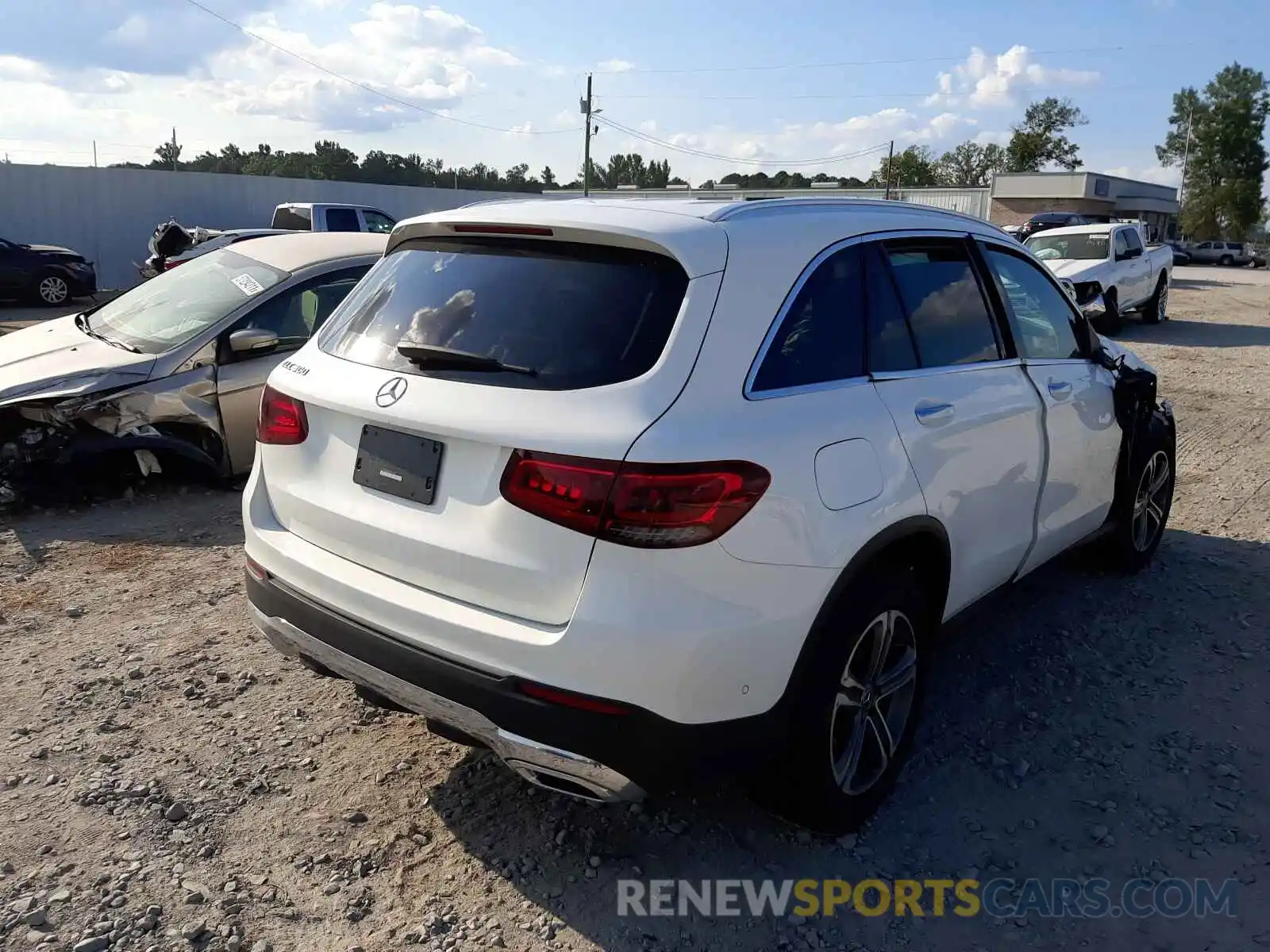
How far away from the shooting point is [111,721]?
365 cm

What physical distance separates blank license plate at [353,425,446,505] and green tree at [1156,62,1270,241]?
97.7m

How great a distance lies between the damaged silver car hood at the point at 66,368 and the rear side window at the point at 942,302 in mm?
4541

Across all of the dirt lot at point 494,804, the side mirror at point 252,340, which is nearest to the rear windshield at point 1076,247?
the dirt lot at point 494,804

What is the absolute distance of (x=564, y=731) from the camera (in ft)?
7.94

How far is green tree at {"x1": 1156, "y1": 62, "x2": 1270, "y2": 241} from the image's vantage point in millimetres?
84000

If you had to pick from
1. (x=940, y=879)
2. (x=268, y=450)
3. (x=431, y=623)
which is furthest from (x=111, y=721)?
(x=940, y=879)

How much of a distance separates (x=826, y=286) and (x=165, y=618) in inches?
131

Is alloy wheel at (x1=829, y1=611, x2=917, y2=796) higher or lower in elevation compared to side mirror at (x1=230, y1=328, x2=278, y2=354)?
lower

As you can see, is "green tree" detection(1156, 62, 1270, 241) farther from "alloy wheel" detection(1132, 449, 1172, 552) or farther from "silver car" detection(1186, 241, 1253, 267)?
"alloy wheel" detection(1132, 449, 1172, 552)

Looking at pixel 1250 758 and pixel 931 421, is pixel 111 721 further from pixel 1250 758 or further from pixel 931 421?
pixel 1250 758

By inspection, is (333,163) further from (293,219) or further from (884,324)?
(884,324)

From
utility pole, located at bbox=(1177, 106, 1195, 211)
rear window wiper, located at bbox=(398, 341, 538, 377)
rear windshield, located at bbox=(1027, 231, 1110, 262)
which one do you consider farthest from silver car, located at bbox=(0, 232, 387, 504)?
utility pole, located at bbox=(1177, 106, 1195, 211)

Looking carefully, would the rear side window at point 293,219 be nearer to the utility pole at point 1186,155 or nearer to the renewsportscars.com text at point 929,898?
the renewsportscars.com text at point 929,898

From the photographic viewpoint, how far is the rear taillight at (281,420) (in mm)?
3092
